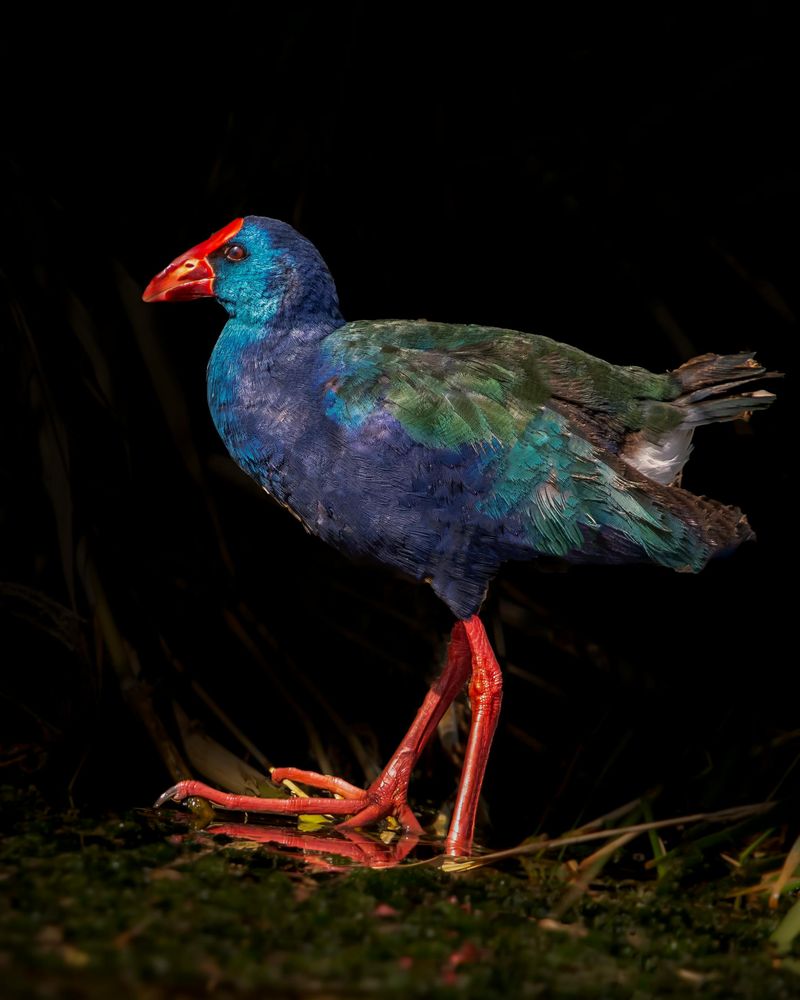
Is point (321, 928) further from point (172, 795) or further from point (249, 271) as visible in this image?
point (249, 271)

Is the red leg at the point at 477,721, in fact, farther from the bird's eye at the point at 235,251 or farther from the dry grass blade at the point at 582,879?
the bird's eye at the point at 235,251

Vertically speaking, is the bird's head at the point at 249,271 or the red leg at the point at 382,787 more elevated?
the bird's head at the point at 249,271

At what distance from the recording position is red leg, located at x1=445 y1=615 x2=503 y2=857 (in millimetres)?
2395

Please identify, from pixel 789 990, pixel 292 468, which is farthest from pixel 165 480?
pixel 789 990

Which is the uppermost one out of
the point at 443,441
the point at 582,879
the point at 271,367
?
the point at 271,367

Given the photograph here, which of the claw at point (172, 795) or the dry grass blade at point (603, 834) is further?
the claw at point (172, 795)

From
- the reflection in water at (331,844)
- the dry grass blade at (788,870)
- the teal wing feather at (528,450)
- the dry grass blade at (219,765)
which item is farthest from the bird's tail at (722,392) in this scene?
the dry grass blade at (219,765)

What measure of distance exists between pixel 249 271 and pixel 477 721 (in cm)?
99

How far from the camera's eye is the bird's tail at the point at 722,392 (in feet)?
8.11

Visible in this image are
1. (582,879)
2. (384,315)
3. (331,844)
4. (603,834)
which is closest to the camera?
(582,879)

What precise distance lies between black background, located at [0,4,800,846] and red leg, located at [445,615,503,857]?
0.65 ft

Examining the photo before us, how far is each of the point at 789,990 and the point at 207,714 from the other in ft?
4.99

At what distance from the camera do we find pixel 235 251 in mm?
2564

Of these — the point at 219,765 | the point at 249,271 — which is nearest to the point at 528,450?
the point at 249,271
